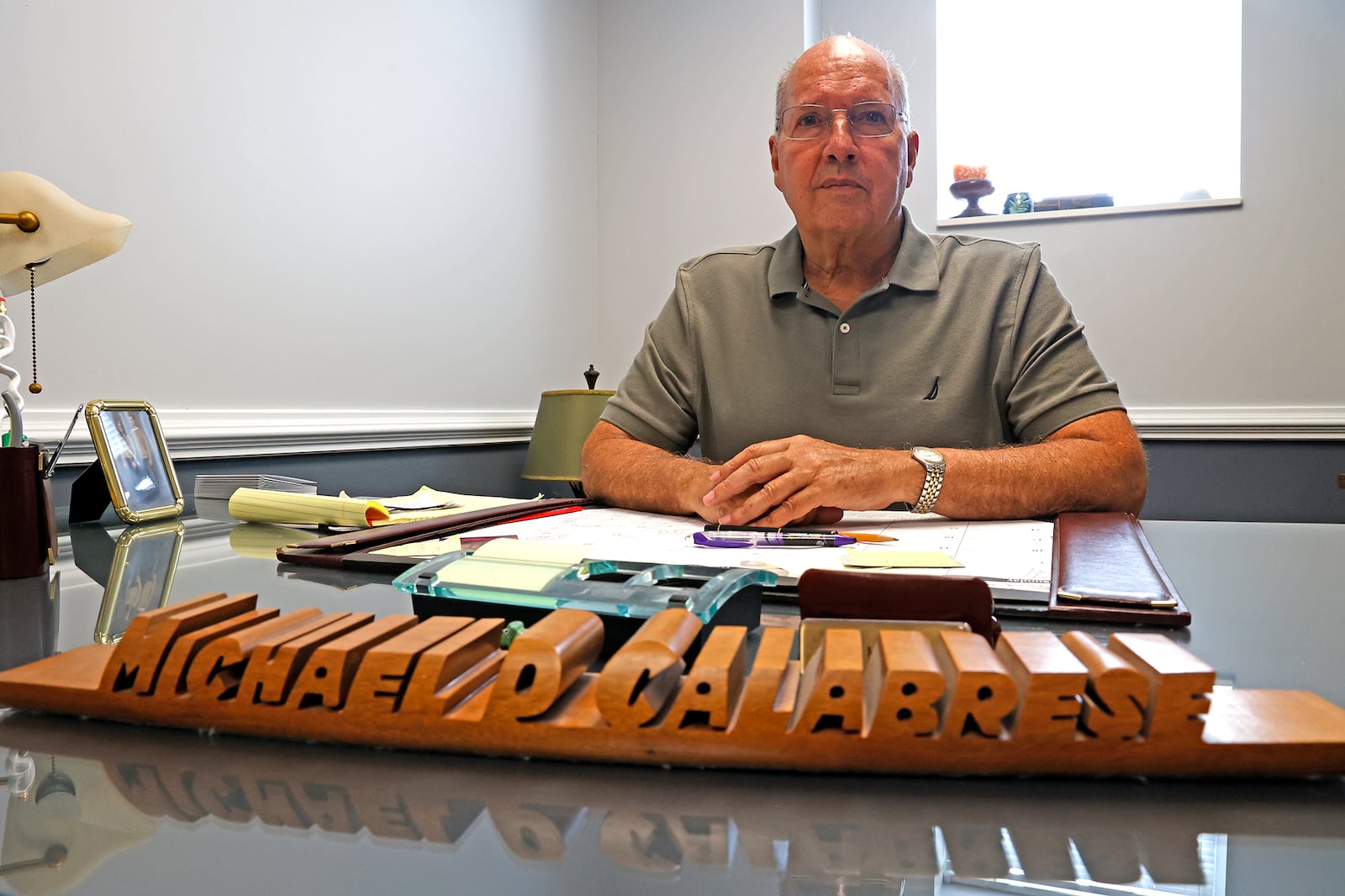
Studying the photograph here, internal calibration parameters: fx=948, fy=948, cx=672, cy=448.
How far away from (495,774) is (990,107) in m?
3.27

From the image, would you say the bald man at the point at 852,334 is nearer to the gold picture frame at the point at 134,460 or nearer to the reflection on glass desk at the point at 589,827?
the gold picture frame at the point at 134,460

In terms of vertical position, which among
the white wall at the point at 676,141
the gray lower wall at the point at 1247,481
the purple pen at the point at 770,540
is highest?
the white wall at the point at 676,141

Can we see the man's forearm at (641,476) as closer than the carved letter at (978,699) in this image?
No

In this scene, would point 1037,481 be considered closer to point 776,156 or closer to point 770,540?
point 770,540

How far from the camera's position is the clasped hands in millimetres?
1003

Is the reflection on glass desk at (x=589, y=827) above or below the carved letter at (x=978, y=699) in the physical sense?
below

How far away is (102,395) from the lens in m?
1.50

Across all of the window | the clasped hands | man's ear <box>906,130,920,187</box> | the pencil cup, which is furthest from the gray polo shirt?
the window

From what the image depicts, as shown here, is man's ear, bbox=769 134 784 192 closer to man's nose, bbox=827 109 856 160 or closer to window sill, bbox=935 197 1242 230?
man's nose, bbox=827 109 856 160

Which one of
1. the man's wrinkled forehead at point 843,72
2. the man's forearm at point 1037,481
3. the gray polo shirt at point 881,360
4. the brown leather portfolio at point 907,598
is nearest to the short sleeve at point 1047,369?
the gray polo shirt at point 881,360

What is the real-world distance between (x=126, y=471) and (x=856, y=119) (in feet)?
3.84

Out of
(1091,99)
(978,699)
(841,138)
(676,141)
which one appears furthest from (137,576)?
(1091,99)

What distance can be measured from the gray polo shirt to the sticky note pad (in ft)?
2.36

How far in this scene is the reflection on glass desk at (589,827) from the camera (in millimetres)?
254
